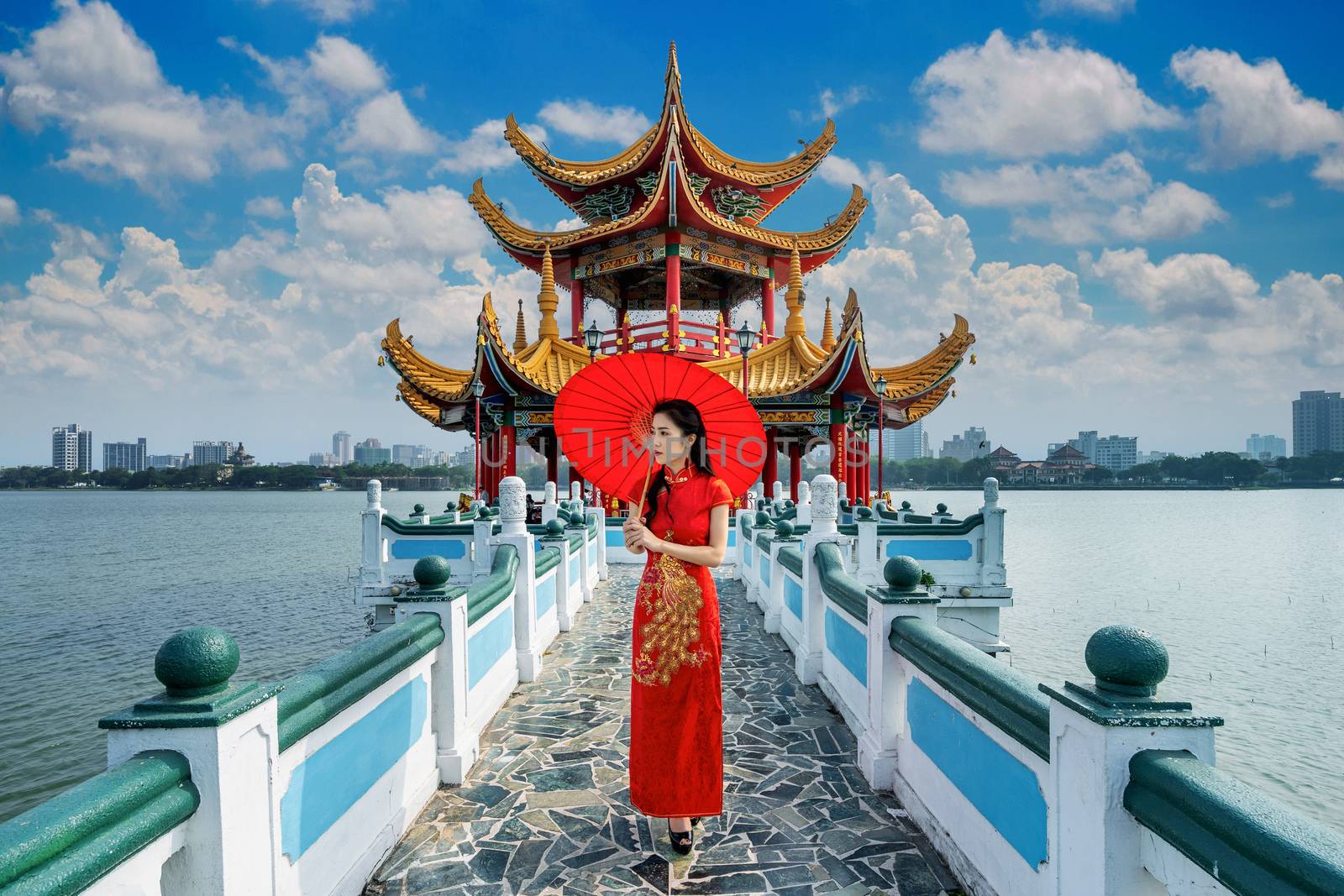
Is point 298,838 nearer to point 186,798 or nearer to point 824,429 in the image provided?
point 186,798

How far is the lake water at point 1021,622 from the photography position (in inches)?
394

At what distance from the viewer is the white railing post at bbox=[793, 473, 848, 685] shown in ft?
20.1

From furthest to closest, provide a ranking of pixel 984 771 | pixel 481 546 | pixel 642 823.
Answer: pixel 481 546
pixel 642 823
pixel 984 771

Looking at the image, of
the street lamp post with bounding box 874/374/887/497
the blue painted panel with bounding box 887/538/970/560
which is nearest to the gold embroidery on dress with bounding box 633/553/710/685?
the blue painted panel with bounding box 887/538/970/560

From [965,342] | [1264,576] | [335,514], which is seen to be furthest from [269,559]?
[335,514]

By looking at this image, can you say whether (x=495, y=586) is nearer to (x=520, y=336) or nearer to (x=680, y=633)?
(x=680, y=633)

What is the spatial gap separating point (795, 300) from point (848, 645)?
14717 millimetres

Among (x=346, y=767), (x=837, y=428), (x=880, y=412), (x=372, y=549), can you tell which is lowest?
(x=372, y=549)

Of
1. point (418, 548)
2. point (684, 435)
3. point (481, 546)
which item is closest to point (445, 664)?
point (684, 435)

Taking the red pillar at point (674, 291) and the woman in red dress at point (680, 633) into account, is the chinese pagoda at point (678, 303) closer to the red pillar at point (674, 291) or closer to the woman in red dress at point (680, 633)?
the red pillar at point (674, 291)

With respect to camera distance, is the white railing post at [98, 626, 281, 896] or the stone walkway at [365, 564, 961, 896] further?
the stone walkway at [365, 564, 961, 896]

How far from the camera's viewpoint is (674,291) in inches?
725

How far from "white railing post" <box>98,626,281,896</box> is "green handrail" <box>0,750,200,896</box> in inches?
1.7

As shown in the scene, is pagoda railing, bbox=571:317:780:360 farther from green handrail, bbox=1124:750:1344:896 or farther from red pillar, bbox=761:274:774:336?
green handrail, bbox=1124:750:1344:896
